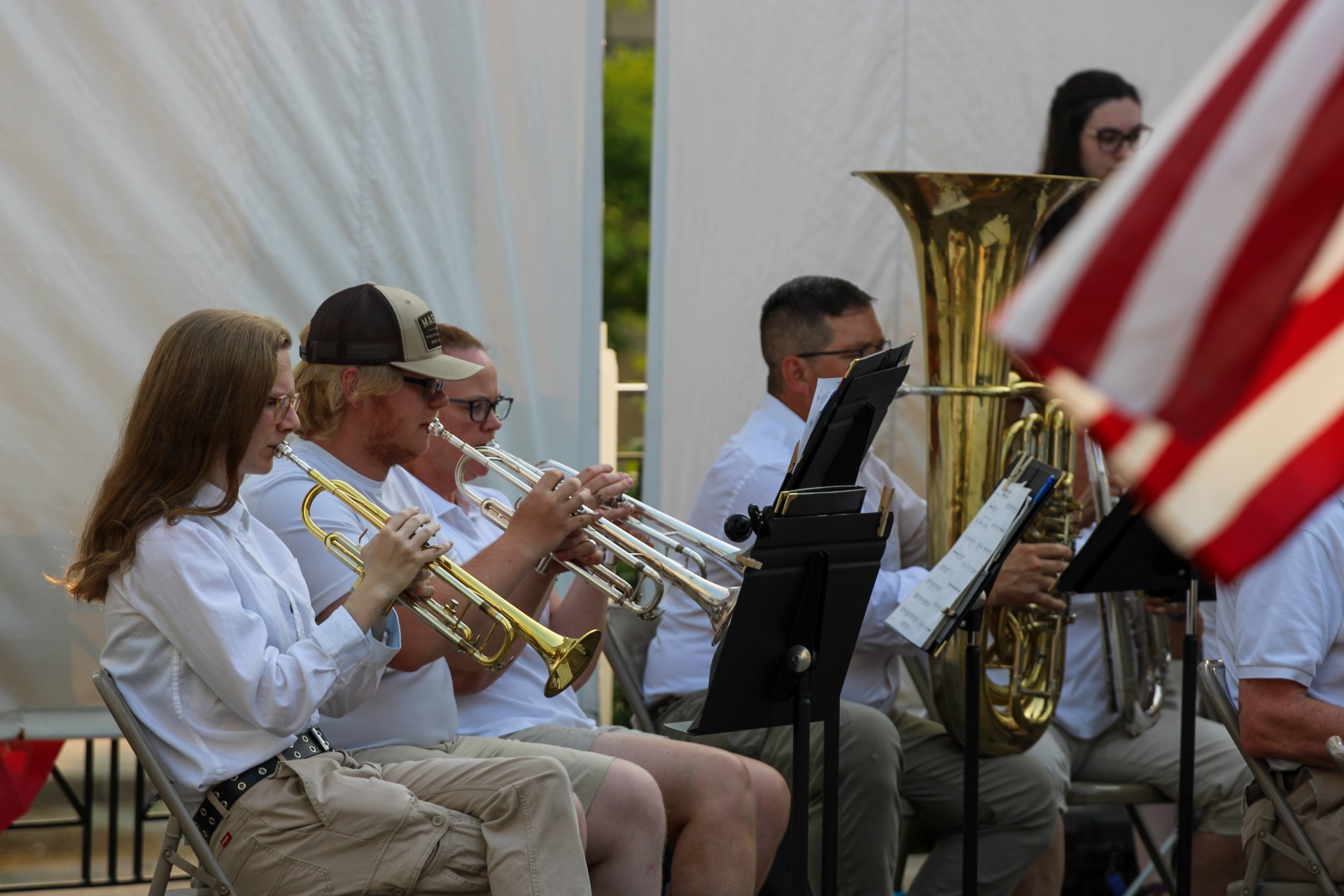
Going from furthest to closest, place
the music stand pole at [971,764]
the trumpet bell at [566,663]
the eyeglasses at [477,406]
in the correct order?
the eyeglasses at [477,406] < the music stand pole at [971,764] < the trumpet bell at [566,663]

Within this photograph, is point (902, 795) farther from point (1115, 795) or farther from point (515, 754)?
point (515, 754)

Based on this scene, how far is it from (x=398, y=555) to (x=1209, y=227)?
1.79 metres

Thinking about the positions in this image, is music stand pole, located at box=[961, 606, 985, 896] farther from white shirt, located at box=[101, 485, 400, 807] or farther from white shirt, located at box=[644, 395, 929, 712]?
white shirt, located at box=[101, 485, 400, 807]

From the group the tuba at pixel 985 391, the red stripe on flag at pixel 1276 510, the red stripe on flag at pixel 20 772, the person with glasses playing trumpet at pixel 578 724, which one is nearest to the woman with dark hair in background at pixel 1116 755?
the tuba at pixel 985 391

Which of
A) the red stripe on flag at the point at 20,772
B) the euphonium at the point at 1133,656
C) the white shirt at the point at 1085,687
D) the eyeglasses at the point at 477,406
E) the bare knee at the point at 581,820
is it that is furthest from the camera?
Result: the white shirt at the point at 1085,687

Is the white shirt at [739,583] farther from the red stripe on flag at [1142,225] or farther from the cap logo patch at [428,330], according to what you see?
the red stripe on flag at [1142,225]

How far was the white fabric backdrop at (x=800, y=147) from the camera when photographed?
14.6ft

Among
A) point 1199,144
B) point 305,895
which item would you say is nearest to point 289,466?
point 305,895

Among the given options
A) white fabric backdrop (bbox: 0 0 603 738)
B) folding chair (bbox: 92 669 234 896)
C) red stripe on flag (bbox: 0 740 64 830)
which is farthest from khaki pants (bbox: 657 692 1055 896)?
red stripe on flag (bbox: 0 740 64 830)

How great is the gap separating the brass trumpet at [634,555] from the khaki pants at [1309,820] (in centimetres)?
119

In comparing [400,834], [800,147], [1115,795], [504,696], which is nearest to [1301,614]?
[1115,795]

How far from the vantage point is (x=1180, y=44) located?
502cm

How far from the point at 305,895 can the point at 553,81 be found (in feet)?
8.31

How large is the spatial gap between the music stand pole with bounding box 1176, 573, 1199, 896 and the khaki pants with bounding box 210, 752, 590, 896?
1.53 metres
